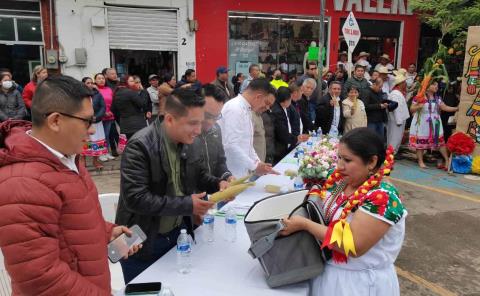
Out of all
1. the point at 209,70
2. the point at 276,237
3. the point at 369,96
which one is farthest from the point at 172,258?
the point at 209,70

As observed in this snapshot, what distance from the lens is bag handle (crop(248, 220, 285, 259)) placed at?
85.2 inches

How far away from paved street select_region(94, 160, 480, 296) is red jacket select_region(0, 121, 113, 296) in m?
3.29

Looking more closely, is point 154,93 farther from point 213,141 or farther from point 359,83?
point 213,141

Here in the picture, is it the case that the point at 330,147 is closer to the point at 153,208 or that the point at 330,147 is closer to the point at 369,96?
the point at 153,208

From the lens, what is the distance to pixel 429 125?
8.77 meters

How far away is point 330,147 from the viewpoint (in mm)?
4398

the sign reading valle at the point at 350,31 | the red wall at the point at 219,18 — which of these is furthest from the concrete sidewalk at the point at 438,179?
Result: the red wall at the point at 219,18

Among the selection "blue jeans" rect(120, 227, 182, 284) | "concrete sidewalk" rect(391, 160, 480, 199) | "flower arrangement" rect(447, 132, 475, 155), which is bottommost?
"concrete sidewalk" rect(391, 160, 480, 199)

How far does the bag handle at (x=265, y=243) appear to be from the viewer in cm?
216

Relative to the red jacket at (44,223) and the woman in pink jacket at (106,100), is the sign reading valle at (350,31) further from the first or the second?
the red jacket at (44,223)

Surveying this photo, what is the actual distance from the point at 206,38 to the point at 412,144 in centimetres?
703

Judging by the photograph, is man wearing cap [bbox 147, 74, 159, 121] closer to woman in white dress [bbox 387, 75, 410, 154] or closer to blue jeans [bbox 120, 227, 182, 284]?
woman in white dress [bbox 387, 75, 410, 154]

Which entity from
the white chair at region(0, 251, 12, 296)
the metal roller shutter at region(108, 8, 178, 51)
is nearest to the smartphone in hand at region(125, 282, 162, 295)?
the white chair at region(0, 251, 12, 296)

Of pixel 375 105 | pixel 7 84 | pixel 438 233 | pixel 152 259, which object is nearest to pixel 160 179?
pixel 152 259
